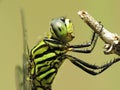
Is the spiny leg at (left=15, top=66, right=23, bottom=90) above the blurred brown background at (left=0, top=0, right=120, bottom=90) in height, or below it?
below

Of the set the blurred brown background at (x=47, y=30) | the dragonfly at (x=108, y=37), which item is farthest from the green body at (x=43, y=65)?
the blurred brown background at (x=47, y=30)

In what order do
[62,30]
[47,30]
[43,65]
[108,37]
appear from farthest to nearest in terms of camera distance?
[47,30]
[43,65]
[62,30]
[108,37]

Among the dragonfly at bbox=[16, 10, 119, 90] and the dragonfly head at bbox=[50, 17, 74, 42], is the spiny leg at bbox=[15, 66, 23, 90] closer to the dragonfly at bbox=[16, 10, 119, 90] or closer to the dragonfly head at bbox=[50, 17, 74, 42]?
the dragonfly at bbox=[16, 10, 119, 90]

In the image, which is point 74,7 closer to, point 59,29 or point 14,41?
point 14,41

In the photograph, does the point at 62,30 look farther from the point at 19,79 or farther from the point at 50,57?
the point at 19,79

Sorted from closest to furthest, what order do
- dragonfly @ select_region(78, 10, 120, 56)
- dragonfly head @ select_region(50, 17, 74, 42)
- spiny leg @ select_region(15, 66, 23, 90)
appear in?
dragonfly @ select_region(78, 10, 120, 56) → dragonfly head @ select_region(50, 17, 74, 42) → spiny leg @ select_region(15, 66, 23, 90)

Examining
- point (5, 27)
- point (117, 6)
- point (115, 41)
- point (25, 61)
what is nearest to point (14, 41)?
point (5, 27)

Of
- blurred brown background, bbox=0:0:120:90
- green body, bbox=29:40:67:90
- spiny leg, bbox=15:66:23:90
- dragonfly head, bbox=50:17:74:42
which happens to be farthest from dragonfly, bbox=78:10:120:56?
blurred brown background, bbox=0:0:120:90

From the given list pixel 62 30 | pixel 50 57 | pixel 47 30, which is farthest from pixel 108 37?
pixel 47 30
